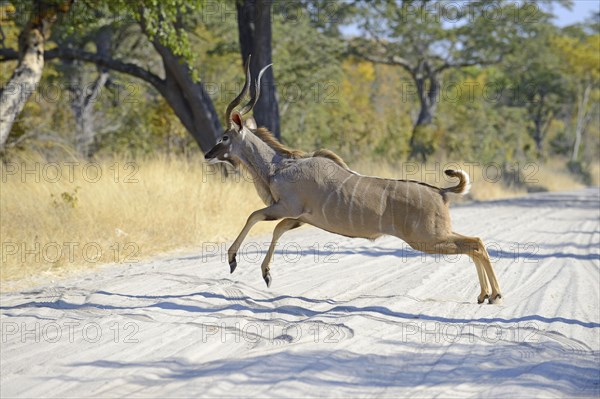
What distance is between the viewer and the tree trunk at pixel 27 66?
10781 millimetres

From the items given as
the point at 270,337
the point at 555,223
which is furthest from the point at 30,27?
the point at 555,223

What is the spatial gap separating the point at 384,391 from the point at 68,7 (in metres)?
9.28

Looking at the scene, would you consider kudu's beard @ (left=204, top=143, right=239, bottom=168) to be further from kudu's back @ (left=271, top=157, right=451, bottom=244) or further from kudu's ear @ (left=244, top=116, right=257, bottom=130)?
kudu's back @ (left=271, top=157, right=451, bottom=244)

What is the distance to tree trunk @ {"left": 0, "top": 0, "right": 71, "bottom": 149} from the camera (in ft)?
35.4

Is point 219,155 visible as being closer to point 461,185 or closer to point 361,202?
point 361,202

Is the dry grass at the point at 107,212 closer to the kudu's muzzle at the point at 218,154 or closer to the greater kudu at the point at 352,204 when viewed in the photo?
the kudu's muzzle at the point at 218,154

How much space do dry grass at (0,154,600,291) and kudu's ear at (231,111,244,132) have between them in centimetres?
269

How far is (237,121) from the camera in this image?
7.61m

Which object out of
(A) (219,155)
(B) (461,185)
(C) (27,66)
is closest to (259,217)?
(A) (219,155)

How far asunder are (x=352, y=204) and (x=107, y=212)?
5126mm

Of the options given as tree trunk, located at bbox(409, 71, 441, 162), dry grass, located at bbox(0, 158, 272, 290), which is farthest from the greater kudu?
tree trunk, located at bbox(409, 71, 441, 162)

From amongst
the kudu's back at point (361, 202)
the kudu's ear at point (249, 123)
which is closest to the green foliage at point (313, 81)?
the kudu's ear at point (249, 123)

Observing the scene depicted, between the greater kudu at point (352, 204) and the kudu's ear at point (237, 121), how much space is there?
19 cm

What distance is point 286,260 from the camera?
9016 mm
